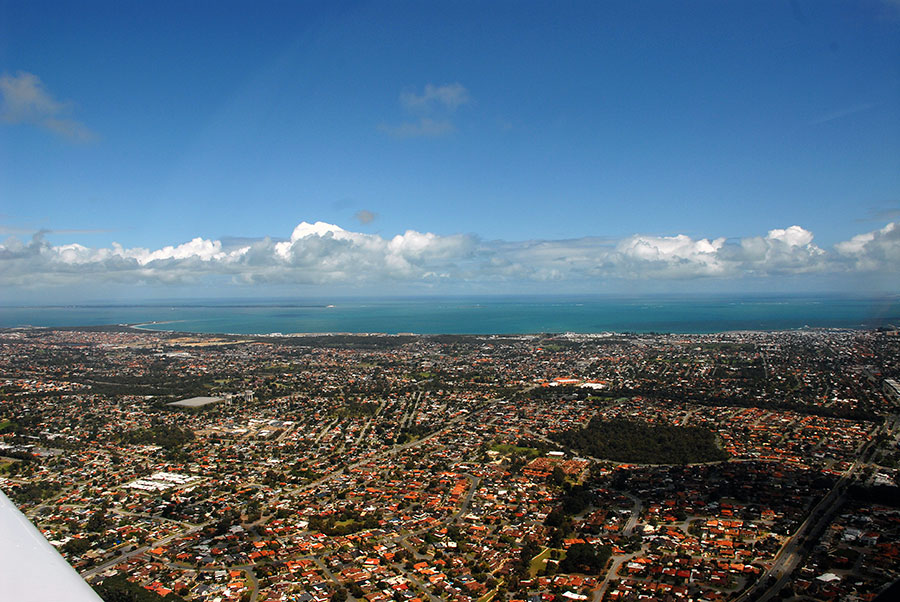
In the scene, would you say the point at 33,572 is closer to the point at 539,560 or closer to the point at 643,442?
the point at 539,560

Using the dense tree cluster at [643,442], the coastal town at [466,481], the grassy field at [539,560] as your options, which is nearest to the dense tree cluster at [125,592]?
the coastal town at [466,481]

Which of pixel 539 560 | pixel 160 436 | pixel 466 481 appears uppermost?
pixel 160 436

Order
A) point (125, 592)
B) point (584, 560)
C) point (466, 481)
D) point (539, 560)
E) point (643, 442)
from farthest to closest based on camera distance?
Result: point (643, 442), point (466, 481), point (539, 560), point (584, 560), point (125, 592)

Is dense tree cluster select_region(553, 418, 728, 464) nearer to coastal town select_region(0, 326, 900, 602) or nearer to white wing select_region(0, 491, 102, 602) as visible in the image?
coastal town select_region(0, 326, 900, 602)

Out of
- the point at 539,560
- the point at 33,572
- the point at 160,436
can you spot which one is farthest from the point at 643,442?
the point at 33,572

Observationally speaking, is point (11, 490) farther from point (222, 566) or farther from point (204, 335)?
point (204, 335)

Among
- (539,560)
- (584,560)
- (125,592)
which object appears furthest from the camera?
(539,560)

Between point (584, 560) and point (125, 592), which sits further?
point (584, 560)
